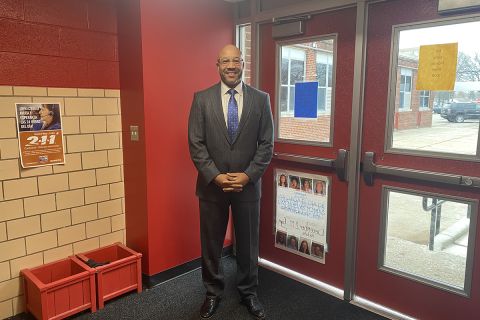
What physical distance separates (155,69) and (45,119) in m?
0.75

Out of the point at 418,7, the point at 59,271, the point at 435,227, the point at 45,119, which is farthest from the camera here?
the point at 59,271

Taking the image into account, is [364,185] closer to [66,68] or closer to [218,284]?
[218,284]

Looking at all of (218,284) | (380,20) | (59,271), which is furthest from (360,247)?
(59,271)

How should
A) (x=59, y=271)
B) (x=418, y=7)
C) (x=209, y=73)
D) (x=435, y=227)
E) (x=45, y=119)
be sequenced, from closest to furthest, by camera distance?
(x=418, y=7), (x=435, y=227), (x=45, y=119), (x=59, y=271), (x=209, y=73)

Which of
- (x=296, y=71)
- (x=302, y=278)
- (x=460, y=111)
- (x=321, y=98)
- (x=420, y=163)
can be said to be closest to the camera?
(x=460, y=111)

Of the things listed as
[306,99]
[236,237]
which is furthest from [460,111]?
[236,237]

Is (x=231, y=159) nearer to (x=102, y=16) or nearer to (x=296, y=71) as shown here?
(x=296, y=71)

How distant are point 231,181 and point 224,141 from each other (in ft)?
0.78

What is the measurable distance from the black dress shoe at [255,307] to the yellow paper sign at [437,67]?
157cm

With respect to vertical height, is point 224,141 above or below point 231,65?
below

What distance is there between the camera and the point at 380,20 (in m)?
2.11

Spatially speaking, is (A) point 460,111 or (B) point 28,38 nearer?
(A) point 460,111

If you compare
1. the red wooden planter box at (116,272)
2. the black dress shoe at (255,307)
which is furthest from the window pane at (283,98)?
the red wooden planter box at (116,272)

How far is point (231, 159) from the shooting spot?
7.02 feet
